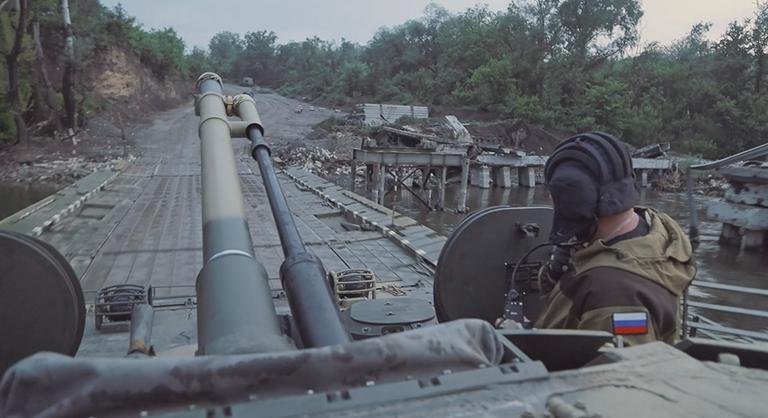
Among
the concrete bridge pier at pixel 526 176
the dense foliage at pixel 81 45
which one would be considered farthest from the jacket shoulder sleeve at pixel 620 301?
the concrete bridge pier at pixel 526 176

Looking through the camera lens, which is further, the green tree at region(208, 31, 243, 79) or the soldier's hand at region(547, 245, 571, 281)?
the green tree at region(208, 31, 243, 79)

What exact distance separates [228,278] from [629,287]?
1.34 meters

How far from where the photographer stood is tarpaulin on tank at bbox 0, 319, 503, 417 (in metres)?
1.30

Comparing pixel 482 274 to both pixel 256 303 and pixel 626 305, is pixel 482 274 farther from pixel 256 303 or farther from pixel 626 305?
pixel 256 303

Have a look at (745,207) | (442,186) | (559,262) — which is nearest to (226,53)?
(442,186)

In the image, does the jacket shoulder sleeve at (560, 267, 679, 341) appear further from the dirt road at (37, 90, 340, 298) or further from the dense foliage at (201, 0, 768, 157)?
the dense foliage at (201, 0, 768, 157)

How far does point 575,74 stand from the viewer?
166ft

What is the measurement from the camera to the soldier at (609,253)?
219cm

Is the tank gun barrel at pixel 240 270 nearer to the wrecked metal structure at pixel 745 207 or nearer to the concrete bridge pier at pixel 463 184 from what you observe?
the wrecked metal structure at pixel 745 207

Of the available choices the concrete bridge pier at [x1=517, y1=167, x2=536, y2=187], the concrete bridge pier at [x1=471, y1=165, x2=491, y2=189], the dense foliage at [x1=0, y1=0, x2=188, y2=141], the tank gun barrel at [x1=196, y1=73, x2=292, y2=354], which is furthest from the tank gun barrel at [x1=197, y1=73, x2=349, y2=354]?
the concrete bridge pier at [x1=517, y1=167, x2=536, y2=187]

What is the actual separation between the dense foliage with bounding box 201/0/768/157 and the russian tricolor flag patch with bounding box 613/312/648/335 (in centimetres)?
4569

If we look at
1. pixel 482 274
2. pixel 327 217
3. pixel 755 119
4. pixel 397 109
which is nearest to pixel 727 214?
pixel 327 217

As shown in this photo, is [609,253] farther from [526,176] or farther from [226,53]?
[226,53]

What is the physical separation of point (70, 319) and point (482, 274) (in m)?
1.88
